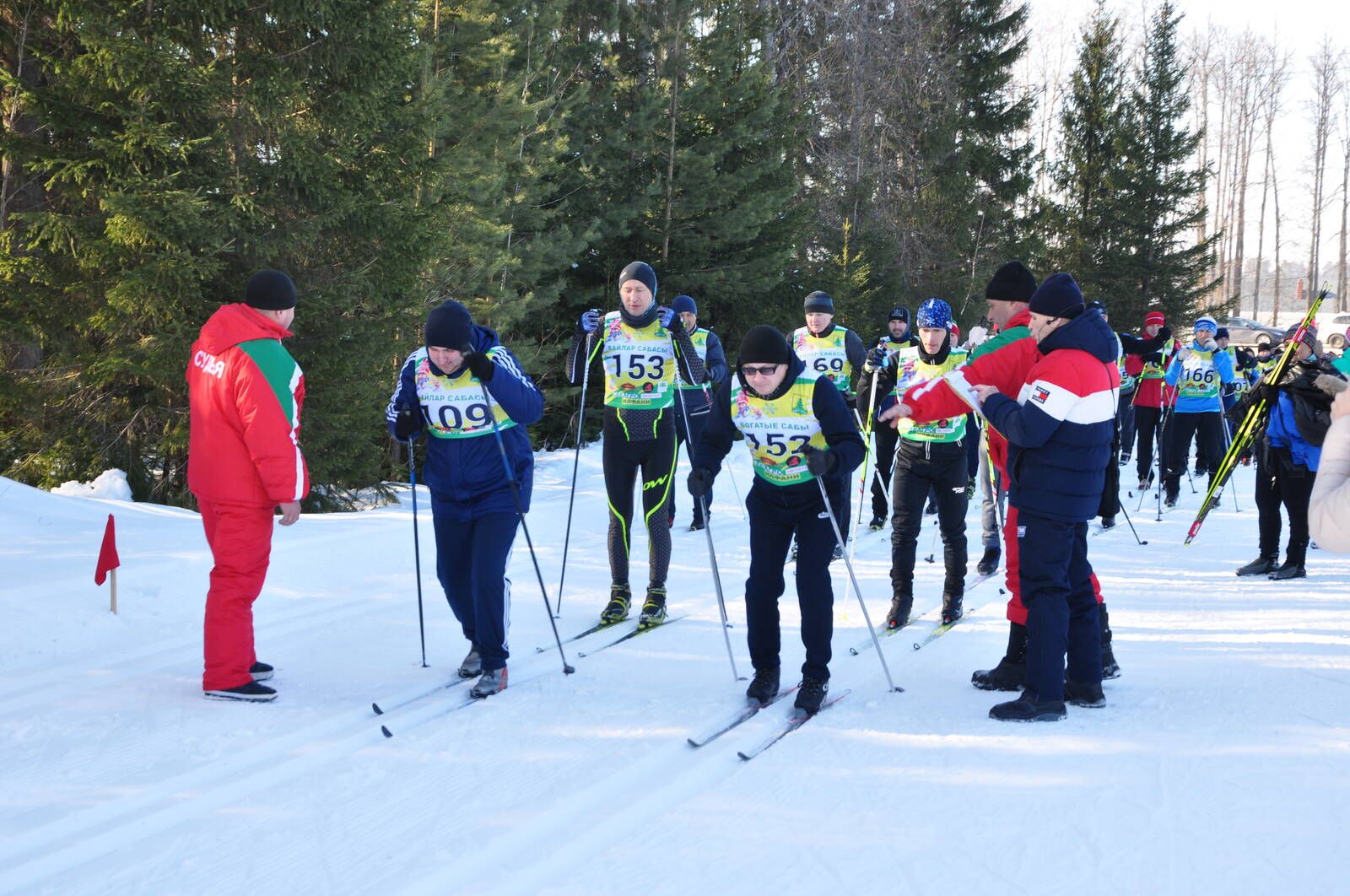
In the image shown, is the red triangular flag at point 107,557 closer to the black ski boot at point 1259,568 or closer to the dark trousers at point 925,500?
the dark trousers at point 925,500

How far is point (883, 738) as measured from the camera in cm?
431

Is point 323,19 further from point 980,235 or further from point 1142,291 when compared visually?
point 1142,291

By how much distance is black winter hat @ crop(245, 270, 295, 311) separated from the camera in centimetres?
470

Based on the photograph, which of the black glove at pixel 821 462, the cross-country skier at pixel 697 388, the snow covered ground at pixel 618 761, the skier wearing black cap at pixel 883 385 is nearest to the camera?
the snow covered ground at pixel 618 761

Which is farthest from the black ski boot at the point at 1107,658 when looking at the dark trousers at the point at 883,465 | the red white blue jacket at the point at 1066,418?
the dark trousers at the point at 883,465

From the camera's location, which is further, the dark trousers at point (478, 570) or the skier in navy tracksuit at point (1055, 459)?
the dark trousers at point (478, 570)

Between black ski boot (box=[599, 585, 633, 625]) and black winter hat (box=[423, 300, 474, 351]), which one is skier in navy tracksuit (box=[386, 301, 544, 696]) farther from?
black ski boot (box=[599, 585, 633, 625])

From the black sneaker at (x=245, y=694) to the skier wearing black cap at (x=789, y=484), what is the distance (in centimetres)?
217

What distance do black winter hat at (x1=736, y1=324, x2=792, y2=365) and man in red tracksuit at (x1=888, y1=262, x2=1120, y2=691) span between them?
0.60 meters

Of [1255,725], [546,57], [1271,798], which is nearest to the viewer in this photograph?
[1271,798]

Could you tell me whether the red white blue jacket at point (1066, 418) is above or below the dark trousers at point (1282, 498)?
above

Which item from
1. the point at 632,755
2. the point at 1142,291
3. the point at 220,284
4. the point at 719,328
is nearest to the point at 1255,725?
the point at 632,755

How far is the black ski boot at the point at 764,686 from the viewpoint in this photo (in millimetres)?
4711

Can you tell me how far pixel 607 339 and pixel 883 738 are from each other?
10.1ft
